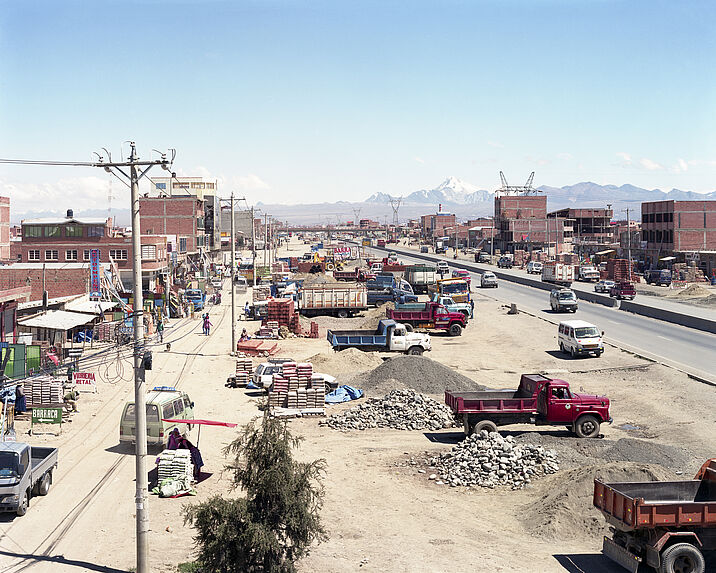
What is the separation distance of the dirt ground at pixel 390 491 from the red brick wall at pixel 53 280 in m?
16.6

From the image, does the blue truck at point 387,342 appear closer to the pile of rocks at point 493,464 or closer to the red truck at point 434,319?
the red truck at point 434,319

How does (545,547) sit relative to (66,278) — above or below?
below

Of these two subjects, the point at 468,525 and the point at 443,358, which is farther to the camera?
the point at 443,358

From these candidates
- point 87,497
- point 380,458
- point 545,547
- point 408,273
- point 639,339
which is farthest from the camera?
point 408,273

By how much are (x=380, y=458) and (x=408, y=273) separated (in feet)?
196

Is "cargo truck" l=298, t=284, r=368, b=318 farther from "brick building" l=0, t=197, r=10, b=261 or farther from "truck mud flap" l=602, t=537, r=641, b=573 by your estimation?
"truck mud flap" l=602, t=537, r=641, b=573

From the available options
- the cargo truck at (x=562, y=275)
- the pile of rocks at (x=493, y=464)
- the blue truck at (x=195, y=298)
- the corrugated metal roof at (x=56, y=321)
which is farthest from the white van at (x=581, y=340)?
the cargo truck at (x=562, y=275)

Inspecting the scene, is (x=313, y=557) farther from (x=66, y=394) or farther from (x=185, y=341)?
(x=185, y=341)

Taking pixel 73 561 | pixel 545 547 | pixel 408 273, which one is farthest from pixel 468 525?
pixel 408 273

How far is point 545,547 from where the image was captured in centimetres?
1734

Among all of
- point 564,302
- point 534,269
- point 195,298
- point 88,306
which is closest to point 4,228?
point 195,298

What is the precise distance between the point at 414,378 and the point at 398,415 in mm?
5839

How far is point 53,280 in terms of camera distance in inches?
2078

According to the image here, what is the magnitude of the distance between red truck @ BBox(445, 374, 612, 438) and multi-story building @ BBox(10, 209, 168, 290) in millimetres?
49596
